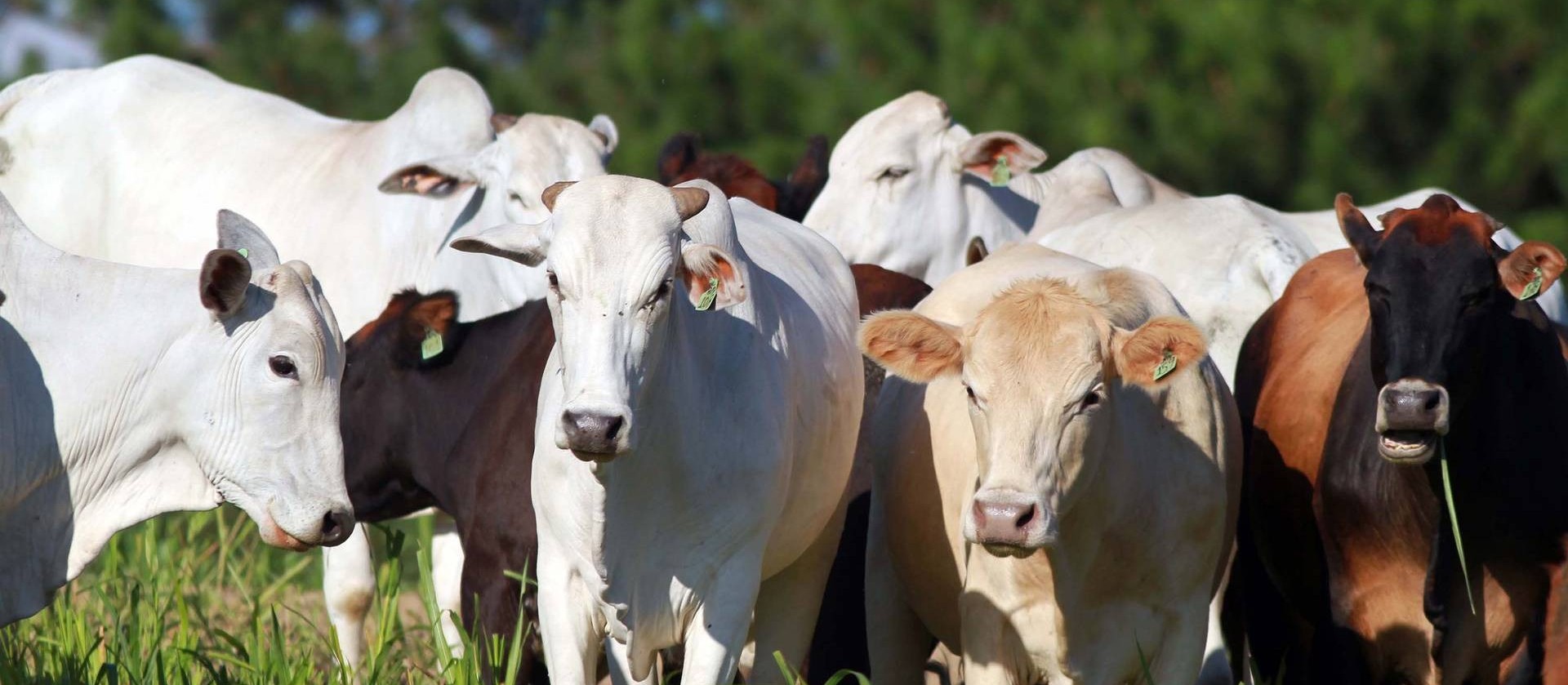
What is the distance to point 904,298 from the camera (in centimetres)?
689

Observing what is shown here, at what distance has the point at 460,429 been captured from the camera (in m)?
6.00

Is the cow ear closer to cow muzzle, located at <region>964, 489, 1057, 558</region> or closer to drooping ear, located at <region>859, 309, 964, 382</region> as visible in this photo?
drooping ear, located at <region>859, 309, 964, 382</region>

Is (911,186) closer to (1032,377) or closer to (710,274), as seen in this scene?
(1032,377)

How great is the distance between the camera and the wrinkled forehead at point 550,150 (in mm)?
7062

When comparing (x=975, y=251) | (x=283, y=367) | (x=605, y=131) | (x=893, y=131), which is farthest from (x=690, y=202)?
(x=893, y=131)

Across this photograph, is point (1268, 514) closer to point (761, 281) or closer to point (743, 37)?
point (761, 281)

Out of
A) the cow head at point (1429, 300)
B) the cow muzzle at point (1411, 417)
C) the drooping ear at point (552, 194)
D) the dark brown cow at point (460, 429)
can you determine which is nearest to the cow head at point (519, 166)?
the dark brown cow at point (460, 429)

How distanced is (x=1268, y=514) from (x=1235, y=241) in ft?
4.49

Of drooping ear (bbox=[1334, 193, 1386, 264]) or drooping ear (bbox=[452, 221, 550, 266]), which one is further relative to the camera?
drooping ear (bbox=[1334, 193, 1386, 264])

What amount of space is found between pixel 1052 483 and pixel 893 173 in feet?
12.6

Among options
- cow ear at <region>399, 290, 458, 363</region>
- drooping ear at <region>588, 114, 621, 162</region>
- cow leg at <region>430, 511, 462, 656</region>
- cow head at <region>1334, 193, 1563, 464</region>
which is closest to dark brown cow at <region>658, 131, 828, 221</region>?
drooping ear at <region>588, 114, 621, 162</region>

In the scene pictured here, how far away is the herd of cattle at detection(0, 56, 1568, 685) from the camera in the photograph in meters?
4.47

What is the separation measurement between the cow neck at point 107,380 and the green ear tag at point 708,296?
1059 millimetres

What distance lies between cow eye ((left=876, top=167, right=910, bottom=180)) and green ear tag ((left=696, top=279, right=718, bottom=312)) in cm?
380
